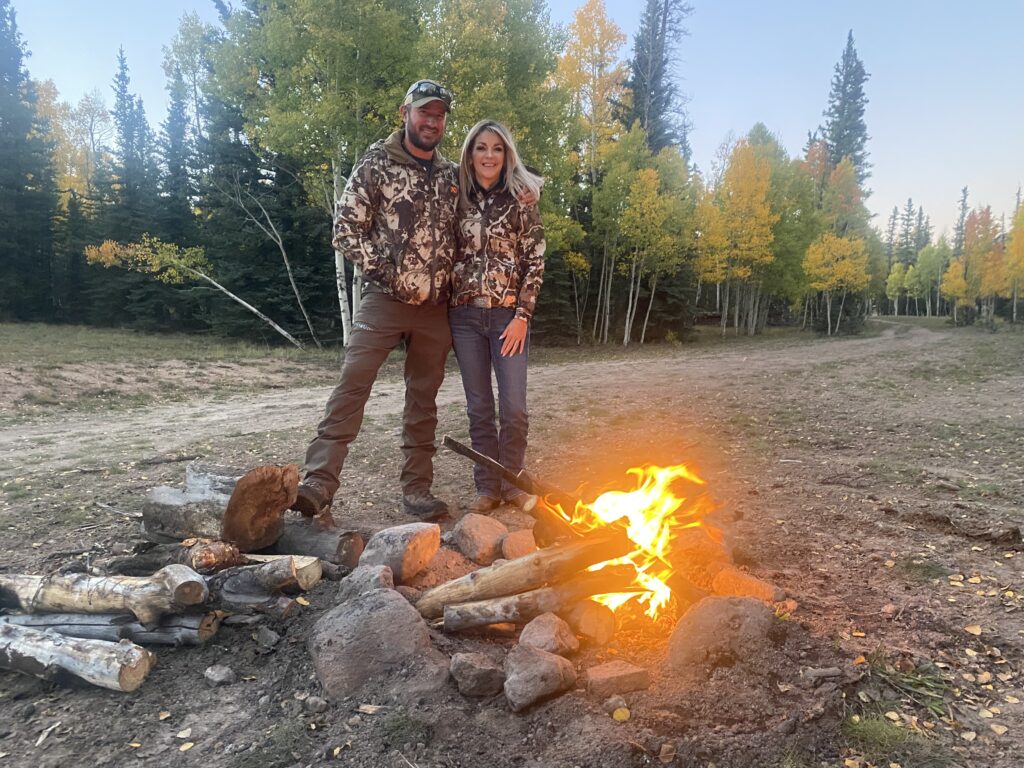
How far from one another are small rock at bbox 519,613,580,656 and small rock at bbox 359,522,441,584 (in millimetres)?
670

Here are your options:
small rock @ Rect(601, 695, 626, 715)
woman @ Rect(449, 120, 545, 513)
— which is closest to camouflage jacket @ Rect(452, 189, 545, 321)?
woman @ Rect(449, 120, 545, 513)

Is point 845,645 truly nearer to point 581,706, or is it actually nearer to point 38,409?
point 581,706

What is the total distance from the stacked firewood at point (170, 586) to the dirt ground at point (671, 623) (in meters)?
0.10

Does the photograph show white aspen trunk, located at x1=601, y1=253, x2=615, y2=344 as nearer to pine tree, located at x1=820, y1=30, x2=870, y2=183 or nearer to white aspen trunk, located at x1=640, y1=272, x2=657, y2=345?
white aspen trunk, located at x1=640, y1=272, x2=657, y2=345

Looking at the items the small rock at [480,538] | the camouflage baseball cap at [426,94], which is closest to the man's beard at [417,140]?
the camouflage baseball cap at [426,94]

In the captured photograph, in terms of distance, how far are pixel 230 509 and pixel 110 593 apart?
54cm

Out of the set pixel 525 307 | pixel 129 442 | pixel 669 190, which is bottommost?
pixel 129 442

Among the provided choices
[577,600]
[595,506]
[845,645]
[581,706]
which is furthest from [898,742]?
[595,506]

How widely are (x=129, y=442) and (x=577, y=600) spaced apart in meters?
5.94

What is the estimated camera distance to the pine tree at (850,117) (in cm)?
4381

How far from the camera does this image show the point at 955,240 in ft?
253

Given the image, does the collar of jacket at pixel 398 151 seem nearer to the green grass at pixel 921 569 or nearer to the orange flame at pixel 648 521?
the orange flame at pixel 648 521

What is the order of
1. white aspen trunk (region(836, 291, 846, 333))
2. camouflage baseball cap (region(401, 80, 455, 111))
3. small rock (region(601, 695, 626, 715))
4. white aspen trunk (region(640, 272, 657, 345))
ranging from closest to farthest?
small rock (region(601, 695, 626, 715)) < camouflage baseball cap (region(401, 80, 455, 111)) < white aspen trunk (region(640, 272, 657, 345)) < white aspen trunk (region(836, 291, 846, 333))

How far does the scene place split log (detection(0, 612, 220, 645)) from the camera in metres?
2.28
